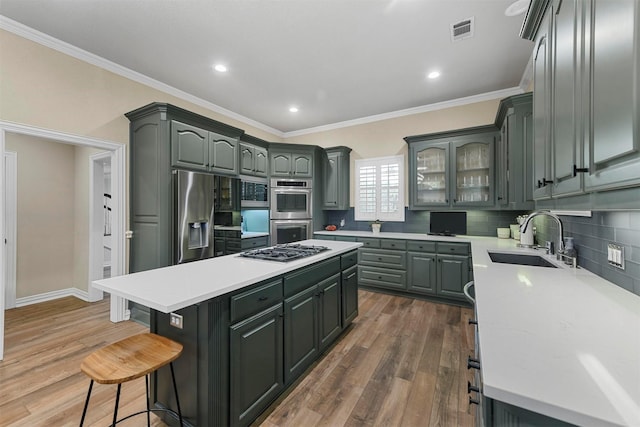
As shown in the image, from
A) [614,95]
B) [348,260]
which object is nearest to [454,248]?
[348,260]

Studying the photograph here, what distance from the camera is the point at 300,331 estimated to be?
2.07 m

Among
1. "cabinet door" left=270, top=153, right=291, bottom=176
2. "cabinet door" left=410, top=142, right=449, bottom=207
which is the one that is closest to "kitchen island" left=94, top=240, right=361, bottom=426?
"cabinet door" left=410, top=142, right=449, bottom=207

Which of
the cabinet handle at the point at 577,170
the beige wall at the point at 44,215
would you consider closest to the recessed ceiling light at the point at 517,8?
the cabinet handle at the point at 577,170

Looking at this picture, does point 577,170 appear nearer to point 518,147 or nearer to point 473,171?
point 518,147

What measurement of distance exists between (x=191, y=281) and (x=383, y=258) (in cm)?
312

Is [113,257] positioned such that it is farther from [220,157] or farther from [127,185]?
[220,157]

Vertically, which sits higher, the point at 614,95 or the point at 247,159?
the point at 247,159

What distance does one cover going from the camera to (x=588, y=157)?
94cm

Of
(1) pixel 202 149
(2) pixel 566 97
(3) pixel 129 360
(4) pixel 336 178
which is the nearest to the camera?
(2) pixel 566 97

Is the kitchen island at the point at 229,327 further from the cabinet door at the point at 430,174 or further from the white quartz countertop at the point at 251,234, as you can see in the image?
the cabinet door at the point at 430,174

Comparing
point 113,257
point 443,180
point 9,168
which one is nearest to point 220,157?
point 113,257

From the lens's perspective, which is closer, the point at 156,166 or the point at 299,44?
the point at 299,44

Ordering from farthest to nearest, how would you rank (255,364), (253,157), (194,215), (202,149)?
(253,157)
(202,149)
(194,215)
(255,364)

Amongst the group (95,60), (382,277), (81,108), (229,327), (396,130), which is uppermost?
(95,60)
